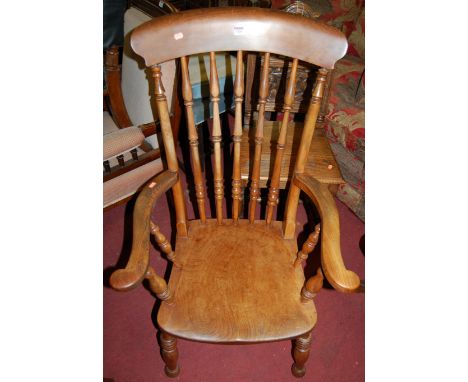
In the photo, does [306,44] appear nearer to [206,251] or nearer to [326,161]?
[206,251]

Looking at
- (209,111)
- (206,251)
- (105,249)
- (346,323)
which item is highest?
(209,111)

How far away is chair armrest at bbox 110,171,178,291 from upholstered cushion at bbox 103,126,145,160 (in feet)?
1.56

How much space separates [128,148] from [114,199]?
0.32 m

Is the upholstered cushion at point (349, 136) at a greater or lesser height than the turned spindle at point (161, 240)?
greater

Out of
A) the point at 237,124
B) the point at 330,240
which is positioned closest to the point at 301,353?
the point at 330,240

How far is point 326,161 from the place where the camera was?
6.16 feet

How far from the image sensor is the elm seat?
1099mm

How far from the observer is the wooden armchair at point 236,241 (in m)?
1.04

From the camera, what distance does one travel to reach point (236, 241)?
1377 millimetres

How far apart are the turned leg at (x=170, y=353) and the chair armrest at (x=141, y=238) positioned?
1.28 ft

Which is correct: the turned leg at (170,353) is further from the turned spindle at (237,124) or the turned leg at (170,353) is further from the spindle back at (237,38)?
the spindle back at (237,38)

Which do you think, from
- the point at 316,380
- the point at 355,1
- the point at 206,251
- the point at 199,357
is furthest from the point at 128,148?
the point at 355,1

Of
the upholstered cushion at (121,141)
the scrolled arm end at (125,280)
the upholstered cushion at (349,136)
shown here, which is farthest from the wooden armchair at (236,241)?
the upholstered cushion at (349,136)

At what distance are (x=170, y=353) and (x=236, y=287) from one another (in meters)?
0.40
